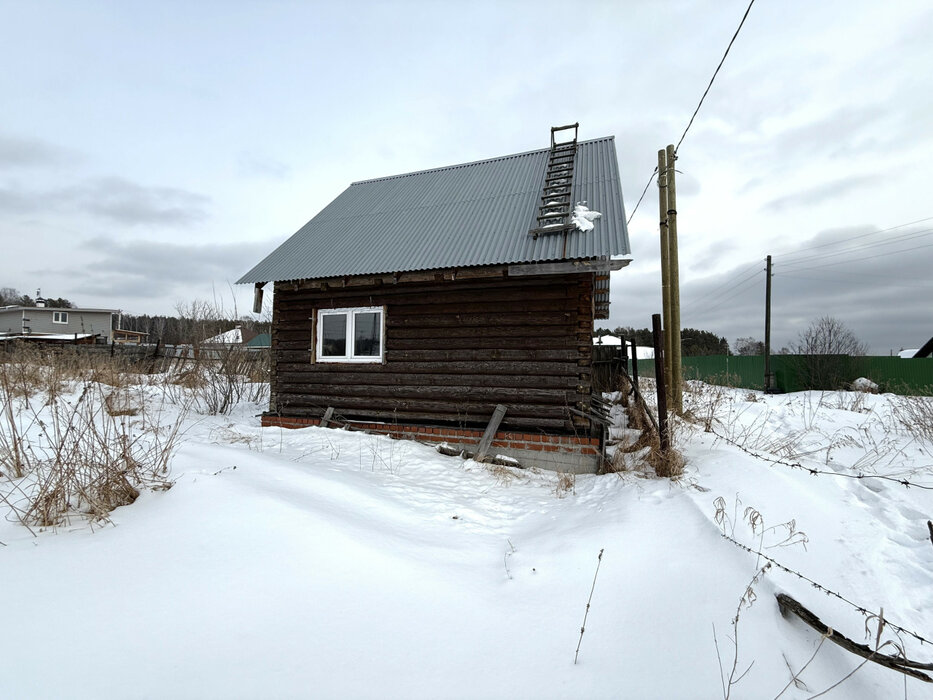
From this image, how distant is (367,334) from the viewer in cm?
782

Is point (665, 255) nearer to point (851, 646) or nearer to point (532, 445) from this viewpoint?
point (532, 445)

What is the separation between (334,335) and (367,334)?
2.42 feet

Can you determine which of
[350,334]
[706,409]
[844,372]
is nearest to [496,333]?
[350,334]

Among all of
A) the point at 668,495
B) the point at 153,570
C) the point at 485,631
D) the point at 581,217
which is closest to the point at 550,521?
the point at 668,495

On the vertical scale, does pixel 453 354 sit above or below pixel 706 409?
above

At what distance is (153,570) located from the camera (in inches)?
92.4

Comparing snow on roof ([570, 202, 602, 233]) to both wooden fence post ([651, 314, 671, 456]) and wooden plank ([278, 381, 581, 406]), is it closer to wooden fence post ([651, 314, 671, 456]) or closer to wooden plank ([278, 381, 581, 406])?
wooden fence post ([651, 314, 671, 456])

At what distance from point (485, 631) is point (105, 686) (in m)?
1.61

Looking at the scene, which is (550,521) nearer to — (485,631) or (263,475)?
(485,631)

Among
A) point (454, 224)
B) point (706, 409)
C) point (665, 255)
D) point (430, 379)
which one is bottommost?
point (706, 409)

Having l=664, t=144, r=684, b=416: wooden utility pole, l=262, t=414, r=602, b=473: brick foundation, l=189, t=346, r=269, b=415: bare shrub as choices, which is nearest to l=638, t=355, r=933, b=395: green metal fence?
l=664, t=144, r=684, b=416: wooden utility pole

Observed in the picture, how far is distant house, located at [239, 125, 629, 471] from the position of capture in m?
6.46

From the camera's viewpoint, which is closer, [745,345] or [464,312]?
[464,312]

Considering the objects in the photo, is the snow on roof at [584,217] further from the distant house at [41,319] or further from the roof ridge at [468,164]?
the distant house at [41,319]
